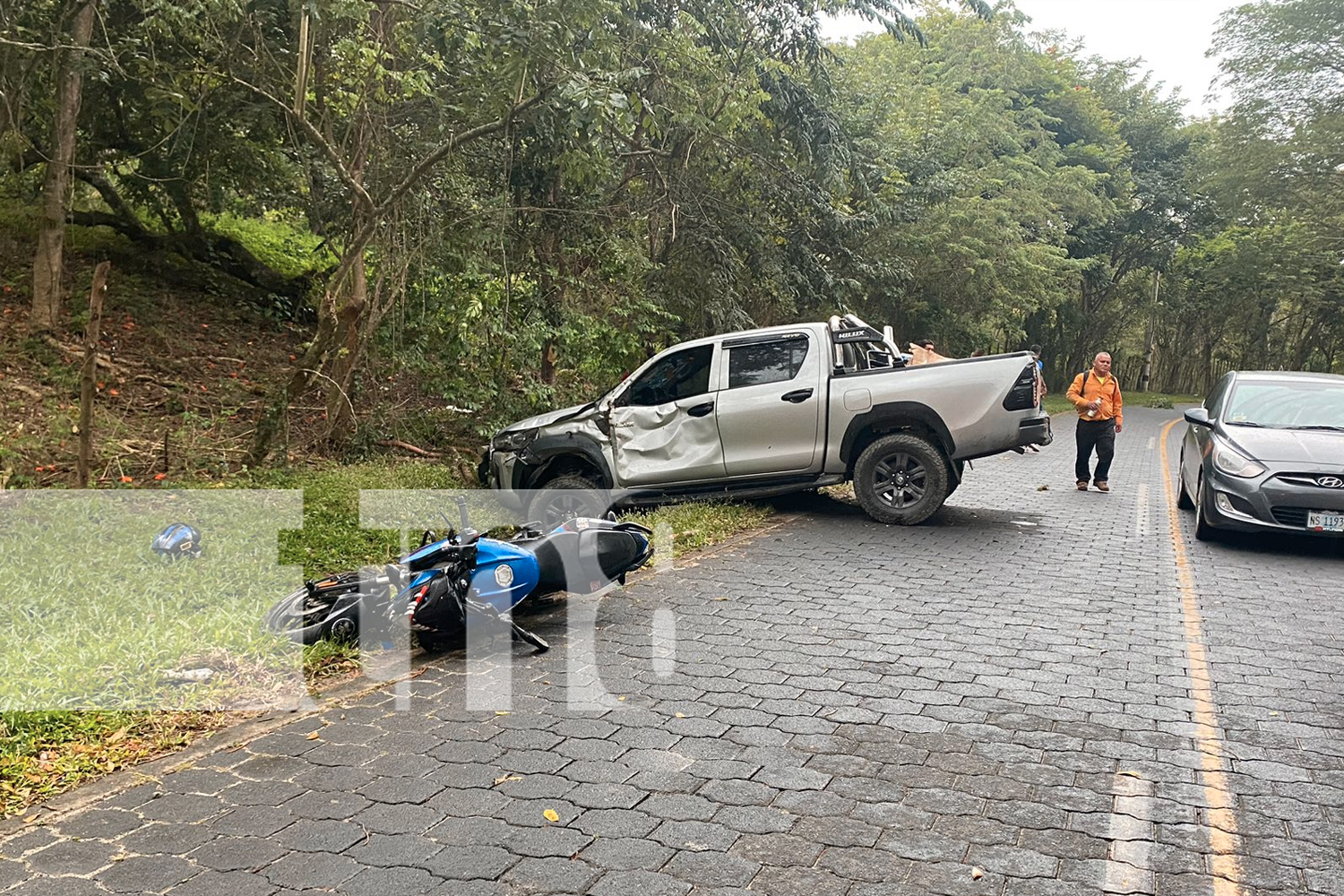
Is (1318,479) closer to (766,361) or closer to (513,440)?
(766,361)

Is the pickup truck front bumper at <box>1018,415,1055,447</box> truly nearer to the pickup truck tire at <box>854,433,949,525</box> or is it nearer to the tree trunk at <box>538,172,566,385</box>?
the pickup truck tire at <box>854,433,949,525</box>

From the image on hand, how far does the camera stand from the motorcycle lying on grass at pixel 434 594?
237 inches

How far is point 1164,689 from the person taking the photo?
5.53 meters

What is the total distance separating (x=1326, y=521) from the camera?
29.8 ft

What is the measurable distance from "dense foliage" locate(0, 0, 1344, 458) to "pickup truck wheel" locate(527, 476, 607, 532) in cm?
292

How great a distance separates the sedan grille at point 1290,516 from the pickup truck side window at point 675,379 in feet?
17.5

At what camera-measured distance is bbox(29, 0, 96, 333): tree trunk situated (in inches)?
472

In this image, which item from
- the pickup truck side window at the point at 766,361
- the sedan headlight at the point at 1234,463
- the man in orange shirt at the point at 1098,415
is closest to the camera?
the sedan headlight at the point at 1234,463

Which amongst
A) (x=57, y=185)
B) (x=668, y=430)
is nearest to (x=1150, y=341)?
(x=668, y=430)

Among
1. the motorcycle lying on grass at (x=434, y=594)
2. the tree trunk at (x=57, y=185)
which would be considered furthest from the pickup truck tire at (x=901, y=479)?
the tree trunk at (x=57, y=185)

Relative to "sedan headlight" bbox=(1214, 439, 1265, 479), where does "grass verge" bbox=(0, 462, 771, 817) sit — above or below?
Answer: below

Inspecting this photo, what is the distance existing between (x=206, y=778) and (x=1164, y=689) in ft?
15.5

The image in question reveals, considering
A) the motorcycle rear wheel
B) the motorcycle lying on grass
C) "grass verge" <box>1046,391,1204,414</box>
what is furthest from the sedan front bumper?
"grass verge" <box>1046,391,1204,414</box>

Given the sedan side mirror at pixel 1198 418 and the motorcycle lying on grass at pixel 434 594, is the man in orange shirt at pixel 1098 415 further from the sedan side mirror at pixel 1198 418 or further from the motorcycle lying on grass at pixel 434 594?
the motorcycle lying on grass at pixel 434 594
